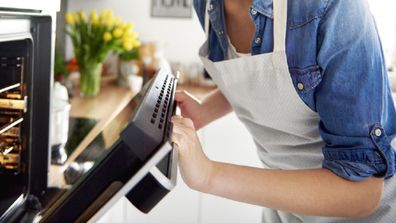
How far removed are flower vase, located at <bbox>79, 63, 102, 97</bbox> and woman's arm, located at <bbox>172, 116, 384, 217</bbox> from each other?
4.83ft

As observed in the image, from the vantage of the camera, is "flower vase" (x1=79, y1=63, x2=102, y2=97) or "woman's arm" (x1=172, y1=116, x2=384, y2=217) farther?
"flower vase" (x1=79, y1=63, x2=102, y2=97)

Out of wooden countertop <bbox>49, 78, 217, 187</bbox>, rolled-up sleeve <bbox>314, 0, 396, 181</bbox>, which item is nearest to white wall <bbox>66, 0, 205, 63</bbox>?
wooden countertop <bbox>49, 78, 217, 187</bbox>

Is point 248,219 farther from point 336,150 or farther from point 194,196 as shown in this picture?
point 336,150

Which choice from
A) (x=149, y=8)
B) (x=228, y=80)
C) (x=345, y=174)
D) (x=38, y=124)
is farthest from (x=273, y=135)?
(x=149, y=8)

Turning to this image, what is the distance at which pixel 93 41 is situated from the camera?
2010 millimetres

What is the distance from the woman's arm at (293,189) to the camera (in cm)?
63

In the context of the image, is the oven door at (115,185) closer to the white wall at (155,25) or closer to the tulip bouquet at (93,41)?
the tulip bouquet at (93,41)

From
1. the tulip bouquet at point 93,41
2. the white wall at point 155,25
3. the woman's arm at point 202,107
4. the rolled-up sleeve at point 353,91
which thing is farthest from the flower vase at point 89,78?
the rolled-up sleeve at point 353,91

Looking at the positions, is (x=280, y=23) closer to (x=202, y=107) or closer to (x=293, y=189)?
(x=293, y=189)

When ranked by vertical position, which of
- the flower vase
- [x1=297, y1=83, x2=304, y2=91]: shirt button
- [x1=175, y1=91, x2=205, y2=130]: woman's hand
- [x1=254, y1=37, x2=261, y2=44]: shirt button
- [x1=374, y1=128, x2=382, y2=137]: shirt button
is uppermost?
[x1=254, y1=37, x2=261, y2=44]: shirt button

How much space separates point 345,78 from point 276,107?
179 mm

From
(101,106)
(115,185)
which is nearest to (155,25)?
(101,106)

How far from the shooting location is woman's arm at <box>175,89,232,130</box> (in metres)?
1.08

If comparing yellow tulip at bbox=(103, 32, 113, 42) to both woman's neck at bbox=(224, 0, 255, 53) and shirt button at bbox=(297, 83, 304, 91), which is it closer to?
woman's neck at bbox=(224, 0, 255, 53)
